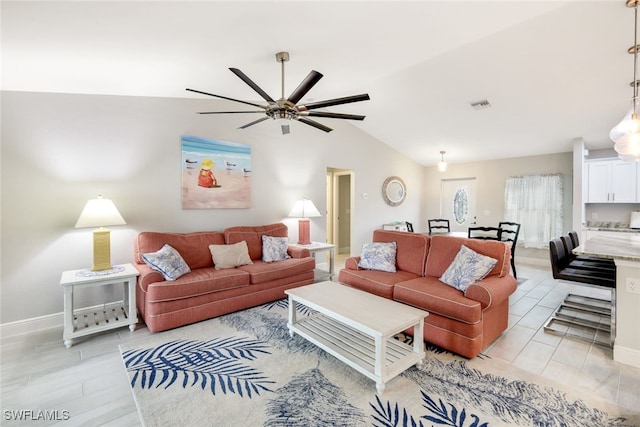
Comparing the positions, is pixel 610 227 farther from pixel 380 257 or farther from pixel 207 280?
pixel 207 280

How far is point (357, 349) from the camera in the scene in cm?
227

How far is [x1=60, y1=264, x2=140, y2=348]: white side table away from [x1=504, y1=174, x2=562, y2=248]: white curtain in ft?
22.4

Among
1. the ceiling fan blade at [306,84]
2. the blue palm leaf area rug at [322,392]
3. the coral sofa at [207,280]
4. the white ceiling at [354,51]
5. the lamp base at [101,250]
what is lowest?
the blue palm leaf area rug at [322,392]

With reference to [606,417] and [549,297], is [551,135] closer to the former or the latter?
[549,297]

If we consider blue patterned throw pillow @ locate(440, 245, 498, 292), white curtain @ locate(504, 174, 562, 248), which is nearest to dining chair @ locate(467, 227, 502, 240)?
white curtain @ locate(504, 174, 562, 248)

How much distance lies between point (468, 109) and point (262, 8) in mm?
3699

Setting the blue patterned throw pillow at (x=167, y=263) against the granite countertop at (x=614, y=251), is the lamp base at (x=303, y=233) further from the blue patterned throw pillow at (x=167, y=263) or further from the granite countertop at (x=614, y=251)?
the granite countertop at (x=614, y=251)

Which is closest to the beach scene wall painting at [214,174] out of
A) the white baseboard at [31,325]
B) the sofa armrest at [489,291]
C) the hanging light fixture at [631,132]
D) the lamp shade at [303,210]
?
the lamp shade at [303,210]

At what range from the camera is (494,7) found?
232 cm

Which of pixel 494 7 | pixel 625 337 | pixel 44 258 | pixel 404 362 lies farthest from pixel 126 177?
pixel 625 337

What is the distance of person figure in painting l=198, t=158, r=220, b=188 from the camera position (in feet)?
13.4

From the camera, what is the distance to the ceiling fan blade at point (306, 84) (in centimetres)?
221

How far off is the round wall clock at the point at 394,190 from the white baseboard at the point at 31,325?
578cm

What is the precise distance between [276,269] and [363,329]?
1887 mm
